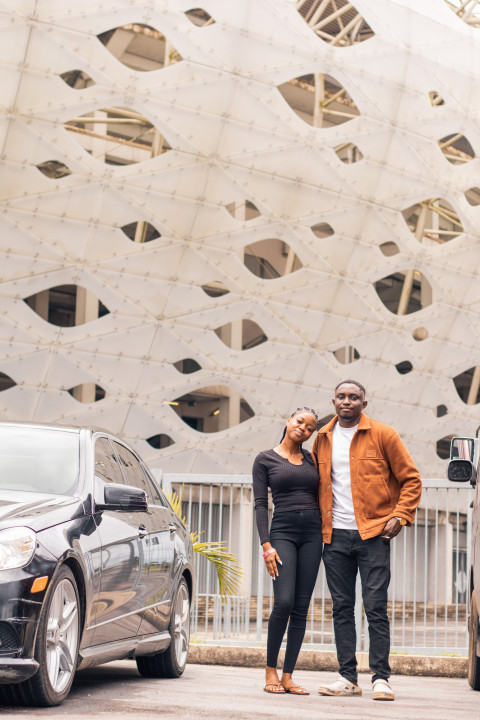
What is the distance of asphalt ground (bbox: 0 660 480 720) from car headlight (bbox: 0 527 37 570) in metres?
0.59

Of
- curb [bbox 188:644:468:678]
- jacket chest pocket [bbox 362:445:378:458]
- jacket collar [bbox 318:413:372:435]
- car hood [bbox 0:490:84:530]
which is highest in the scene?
jacket collar [bbox 318:413:372:435]

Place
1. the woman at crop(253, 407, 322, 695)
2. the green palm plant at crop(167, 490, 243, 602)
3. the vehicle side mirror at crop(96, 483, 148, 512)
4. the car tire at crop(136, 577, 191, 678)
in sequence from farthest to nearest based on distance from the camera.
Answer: the green palm plant at crop(167, 490, 243, 602) → the car tire at crop(136, 577, 191, 678) → the woman at crop(253, 407, 322, 695) → the vehicle side mirror at crop(96, 483, 148, 512)

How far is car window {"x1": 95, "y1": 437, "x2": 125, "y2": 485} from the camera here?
5641mm

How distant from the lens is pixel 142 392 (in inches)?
856

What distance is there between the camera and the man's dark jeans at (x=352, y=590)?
6082 millimetres

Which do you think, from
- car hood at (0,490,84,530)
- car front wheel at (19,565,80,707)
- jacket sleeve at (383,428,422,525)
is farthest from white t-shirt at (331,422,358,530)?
car front wheel at (19,565,80,707)

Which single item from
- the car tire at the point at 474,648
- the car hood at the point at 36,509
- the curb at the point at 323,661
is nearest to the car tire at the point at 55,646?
the car hood at the point at 36,509

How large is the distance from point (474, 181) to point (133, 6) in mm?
8711

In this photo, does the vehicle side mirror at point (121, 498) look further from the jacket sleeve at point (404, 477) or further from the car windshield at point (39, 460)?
the jacket sleeve at point (404, 477)

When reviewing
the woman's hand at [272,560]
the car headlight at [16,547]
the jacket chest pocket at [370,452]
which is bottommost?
the woman's hand at [272,560]

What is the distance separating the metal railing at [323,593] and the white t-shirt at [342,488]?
8.26 ft

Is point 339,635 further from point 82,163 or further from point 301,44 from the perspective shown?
point 301,44

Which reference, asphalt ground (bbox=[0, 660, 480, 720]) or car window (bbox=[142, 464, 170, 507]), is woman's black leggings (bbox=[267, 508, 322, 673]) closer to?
asphalt ground (bbox=[0, 660, 480, 720])

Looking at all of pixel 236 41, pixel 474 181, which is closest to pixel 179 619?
pixel 236 41
